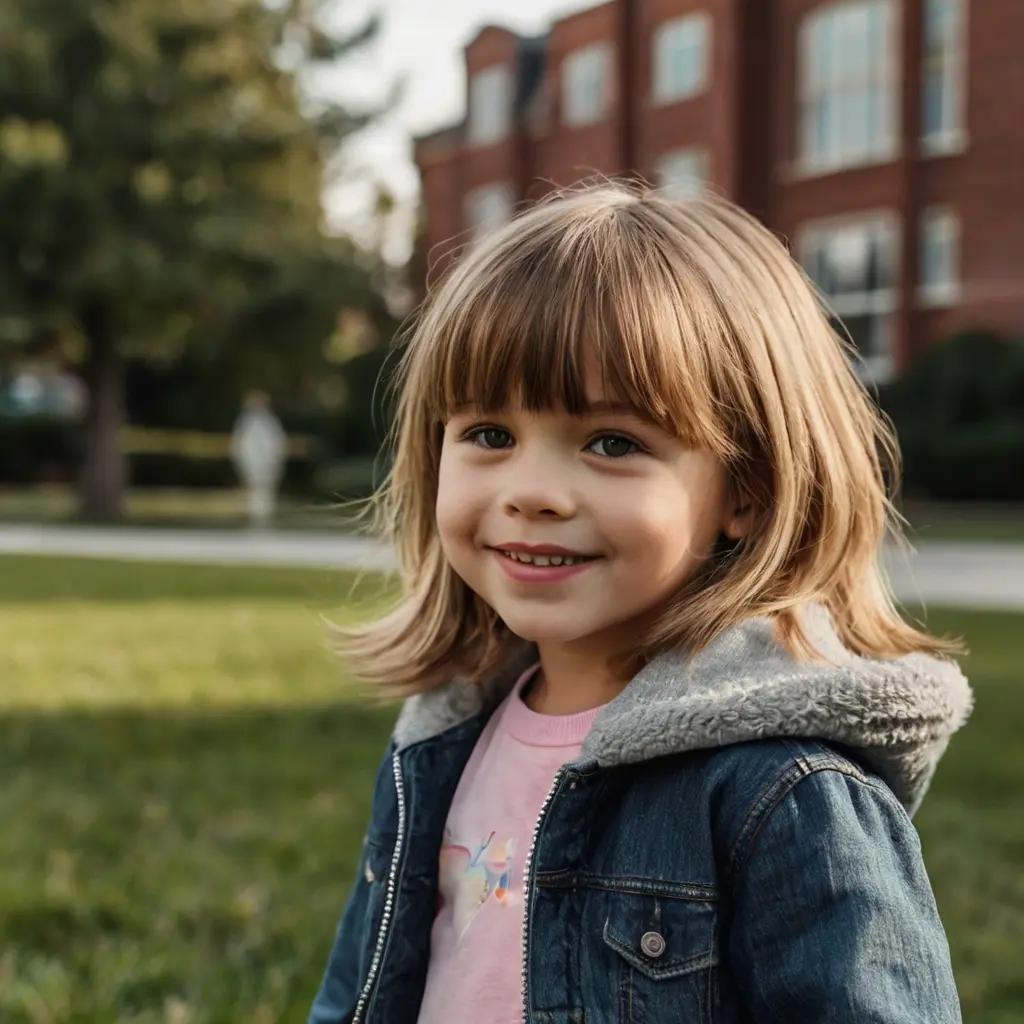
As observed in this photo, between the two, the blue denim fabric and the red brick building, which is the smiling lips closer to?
the blue denim fabric

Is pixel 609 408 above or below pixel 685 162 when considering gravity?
below

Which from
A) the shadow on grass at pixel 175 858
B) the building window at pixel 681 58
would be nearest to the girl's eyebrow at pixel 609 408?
the shadow on grass at pixel 175 858

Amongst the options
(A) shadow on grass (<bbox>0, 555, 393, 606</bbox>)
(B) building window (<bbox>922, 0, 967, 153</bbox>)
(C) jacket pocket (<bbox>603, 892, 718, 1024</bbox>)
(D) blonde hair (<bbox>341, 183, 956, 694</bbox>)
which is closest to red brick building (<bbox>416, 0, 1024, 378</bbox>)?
(B) building window (<bbox>922, 0, 967, 153</bbox>)

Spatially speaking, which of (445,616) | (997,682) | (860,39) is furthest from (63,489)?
(445,616)

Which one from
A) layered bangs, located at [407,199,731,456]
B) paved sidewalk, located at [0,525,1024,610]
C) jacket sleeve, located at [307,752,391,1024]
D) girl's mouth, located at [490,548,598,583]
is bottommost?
paved sidewalk, located at [0,525,1024,610]

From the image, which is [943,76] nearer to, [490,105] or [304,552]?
[490,105]

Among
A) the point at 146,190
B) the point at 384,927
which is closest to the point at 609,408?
the point at 384,927

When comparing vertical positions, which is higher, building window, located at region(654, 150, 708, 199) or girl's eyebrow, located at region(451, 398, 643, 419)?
building window, located at region(654, 150, 708, 199)

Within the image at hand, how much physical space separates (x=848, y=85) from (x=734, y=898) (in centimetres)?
1864

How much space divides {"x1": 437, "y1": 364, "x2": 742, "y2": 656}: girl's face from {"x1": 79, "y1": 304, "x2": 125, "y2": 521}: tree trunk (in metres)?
16.9

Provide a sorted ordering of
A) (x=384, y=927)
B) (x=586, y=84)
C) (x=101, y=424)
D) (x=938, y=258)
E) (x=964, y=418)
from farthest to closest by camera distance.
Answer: (x=586, y=84) < (x=101, y=424) < (x=938, y=258) < (x=964, y=418) < (x=384, y=927)

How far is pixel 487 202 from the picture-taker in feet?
83.3

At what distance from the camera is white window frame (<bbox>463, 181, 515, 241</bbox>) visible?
81.7 ft

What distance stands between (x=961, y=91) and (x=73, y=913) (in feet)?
55.4
